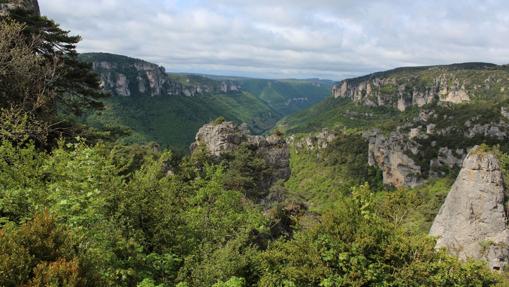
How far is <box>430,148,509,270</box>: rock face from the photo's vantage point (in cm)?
3209

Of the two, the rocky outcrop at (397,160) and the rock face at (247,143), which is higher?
the rock face at (247,143)

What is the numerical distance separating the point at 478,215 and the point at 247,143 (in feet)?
109

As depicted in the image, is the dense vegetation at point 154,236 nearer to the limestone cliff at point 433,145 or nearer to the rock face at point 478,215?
the rock face at point 478,215

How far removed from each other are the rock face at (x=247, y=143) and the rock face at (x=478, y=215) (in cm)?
2660

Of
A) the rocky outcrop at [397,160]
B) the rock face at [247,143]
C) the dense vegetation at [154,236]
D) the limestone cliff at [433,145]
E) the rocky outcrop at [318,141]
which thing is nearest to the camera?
the dense vegetation at [154,236]

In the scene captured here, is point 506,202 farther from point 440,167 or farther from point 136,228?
point 440,167

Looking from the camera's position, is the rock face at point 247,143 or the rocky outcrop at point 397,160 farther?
the rocky outcrop at point 397,160

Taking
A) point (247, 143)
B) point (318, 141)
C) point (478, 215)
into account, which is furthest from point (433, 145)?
point (478, 215)

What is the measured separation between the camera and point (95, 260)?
9.80 m

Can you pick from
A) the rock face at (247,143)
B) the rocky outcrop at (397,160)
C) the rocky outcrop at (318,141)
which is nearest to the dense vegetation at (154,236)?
the rock face at (247,143)

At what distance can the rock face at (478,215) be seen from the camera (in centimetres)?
3209

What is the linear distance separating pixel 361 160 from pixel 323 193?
23.1 metres

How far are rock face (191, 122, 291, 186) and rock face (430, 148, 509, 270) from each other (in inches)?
1047

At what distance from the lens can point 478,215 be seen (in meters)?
34.2
